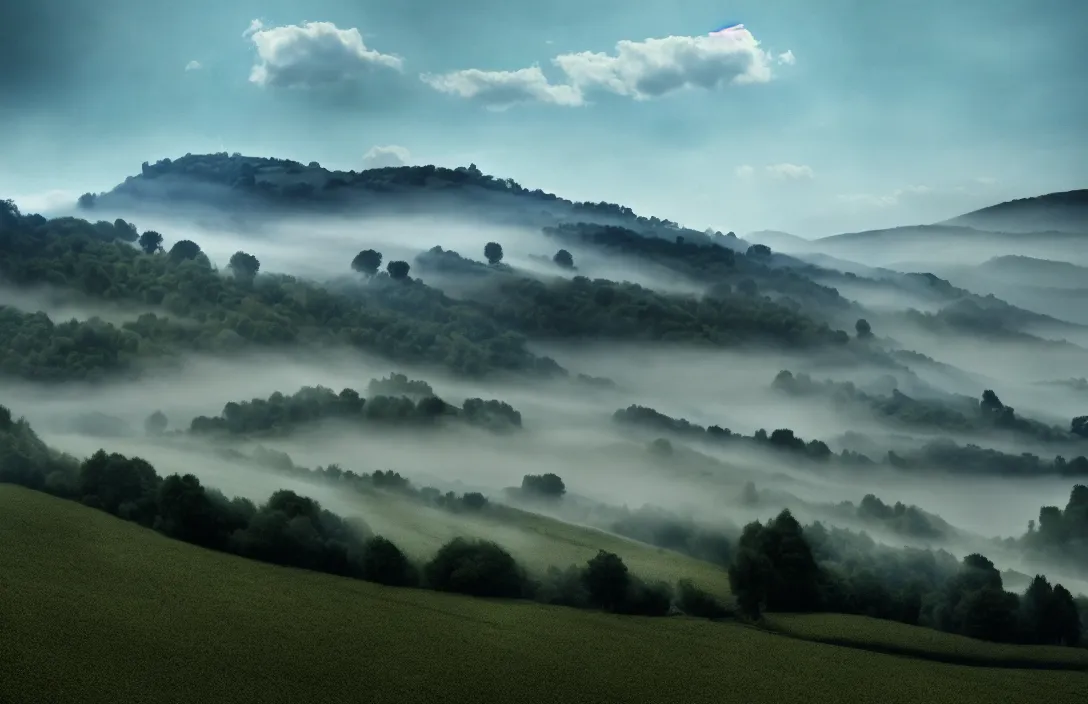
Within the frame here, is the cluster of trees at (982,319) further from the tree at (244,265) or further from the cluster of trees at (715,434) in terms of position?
the tree at (244,265)

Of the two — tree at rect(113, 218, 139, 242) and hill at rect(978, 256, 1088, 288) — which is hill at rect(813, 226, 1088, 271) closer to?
hill at rect(978, 256, 1088, 288)

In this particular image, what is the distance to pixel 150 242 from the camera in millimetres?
116625

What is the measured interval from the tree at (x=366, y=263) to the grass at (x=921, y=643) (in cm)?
9890

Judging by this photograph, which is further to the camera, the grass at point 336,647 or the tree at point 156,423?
the tree at point 156,423

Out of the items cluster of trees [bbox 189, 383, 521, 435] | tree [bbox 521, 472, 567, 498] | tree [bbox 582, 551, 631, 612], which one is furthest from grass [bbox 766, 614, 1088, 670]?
cluster of trees [bbox 189, 383, 521, 435]

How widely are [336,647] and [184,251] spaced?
98180 mm

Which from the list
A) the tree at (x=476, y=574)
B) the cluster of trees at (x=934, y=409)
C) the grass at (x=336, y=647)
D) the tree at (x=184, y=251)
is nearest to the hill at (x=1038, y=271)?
the cluster of trees at (x=934, y=409)

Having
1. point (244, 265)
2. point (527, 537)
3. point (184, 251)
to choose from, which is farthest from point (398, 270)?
point (527, 537)

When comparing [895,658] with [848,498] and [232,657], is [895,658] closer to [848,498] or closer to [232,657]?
[232,657]

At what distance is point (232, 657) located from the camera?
88.4ft

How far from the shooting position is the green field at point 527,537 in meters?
44.4

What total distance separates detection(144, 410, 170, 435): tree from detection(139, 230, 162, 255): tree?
48.9m

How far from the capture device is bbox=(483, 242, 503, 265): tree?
141 m

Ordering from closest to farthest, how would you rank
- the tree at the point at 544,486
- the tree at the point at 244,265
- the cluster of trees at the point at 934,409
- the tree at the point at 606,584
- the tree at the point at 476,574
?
the tree at the point at 606,584 → the tree at the point at 476,574 → the tree at the point at 544,486 → the cluster of trees at the point at 934,409 → the tree at the point at 244,265
